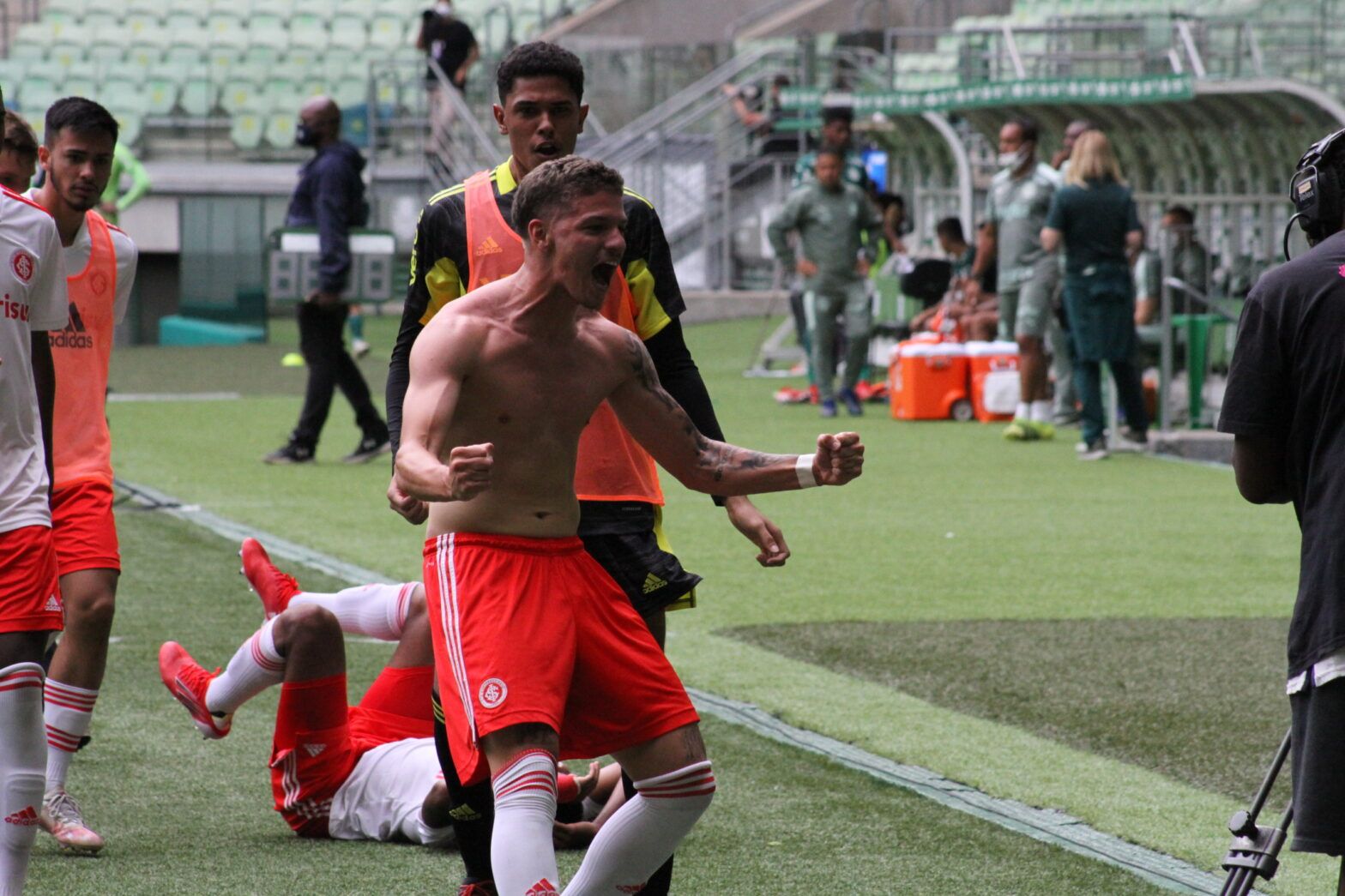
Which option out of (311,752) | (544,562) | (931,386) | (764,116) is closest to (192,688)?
(311,752)

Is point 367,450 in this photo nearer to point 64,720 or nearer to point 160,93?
point 64,720

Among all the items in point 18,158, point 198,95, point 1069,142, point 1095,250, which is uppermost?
point 198,95

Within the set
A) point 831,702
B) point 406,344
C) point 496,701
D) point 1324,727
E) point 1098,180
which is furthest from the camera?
point 1098,180

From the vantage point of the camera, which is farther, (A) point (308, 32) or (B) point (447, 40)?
(A) point (308, 32)

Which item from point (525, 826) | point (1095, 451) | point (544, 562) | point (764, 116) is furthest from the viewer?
point (764, 116)

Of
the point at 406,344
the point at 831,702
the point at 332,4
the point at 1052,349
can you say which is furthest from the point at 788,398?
the point at 332,4

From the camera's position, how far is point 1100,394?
47.1ft

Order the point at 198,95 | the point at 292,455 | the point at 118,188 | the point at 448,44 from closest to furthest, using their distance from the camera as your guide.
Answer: the point at 292,455, the point at 118,188, the point at 448,44, the point at 198,95

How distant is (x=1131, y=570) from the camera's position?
A: 9.81m

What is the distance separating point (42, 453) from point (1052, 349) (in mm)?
13069

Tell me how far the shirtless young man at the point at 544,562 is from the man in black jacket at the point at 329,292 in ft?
29.7

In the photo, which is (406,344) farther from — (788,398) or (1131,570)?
(788,398)

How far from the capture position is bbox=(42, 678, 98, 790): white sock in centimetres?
518

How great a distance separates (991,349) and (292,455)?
20.6 feet
